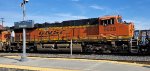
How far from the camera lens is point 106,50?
23328 millimetres

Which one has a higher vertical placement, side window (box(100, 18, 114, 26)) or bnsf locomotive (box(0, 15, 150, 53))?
side window (box(100, 18, 114, 26))

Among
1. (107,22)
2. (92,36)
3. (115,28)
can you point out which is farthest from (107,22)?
(92,36)

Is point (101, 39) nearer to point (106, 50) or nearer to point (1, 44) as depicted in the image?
point (106, 50)

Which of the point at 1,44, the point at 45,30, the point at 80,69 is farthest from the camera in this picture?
the point at 1,44

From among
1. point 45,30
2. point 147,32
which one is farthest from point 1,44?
point 147,32

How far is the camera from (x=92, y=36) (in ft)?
78.1

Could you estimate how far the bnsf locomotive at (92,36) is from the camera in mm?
22125

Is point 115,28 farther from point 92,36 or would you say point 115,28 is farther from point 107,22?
point 92,36

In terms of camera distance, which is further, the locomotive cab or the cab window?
the cab window

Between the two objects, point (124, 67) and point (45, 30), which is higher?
point (45, 30)

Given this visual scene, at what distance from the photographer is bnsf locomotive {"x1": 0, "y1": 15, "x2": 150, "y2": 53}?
72.6 ft

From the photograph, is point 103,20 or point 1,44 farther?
point 1,44

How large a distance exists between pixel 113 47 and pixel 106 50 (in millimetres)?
805

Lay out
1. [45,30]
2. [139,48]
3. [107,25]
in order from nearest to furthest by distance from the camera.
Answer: [139,48] < [107,25] < [45,30]
